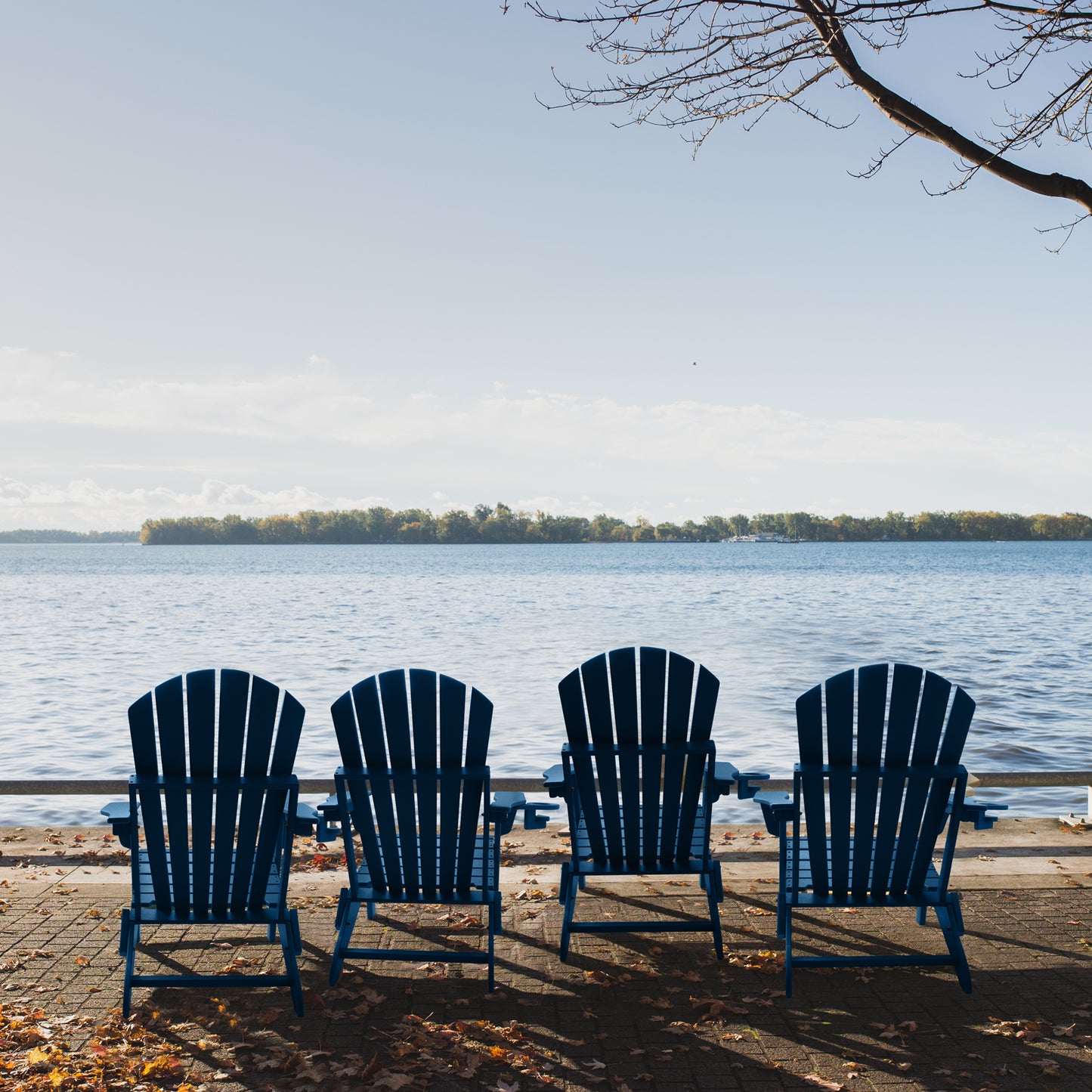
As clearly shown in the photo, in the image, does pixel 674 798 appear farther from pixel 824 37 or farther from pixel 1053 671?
pixel 1053 671

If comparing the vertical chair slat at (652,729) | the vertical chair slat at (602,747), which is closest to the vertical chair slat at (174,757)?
the vertical chair slat at (602,747)

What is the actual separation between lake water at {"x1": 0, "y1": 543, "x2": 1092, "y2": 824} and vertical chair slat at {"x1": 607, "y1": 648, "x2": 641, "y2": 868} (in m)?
6.29

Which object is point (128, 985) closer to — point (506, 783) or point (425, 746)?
point (425, 746)

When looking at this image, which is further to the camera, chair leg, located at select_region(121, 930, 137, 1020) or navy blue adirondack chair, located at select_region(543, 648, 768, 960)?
navy blue adirondack chair, located at select_region(543, 648, 768, 960)

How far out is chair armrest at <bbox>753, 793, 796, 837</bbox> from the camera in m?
3.83

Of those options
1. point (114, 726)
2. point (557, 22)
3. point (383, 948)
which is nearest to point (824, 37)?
point (557, 22)

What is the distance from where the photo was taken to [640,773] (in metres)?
4.12

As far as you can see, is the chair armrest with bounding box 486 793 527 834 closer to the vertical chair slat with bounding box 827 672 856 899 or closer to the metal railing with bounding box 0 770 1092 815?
the vertical chair slat with bounding box 827 672 856 899

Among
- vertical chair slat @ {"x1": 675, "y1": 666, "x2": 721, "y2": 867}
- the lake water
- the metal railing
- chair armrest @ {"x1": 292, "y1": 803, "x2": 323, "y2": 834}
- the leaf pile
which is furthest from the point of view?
the lake water

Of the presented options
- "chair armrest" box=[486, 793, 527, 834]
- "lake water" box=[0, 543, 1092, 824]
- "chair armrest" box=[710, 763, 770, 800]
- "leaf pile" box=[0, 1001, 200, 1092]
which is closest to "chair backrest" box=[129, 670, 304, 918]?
"leaf pile" box=[0, 1001, 200, 1092]

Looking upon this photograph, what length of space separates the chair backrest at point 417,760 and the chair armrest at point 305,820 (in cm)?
15

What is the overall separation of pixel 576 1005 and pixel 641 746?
3.27ft

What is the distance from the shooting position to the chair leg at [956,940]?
3732 mm

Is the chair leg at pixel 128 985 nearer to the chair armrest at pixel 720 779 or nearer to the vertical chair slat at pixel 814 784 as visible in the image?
the chair armrest at pixel 720 779
